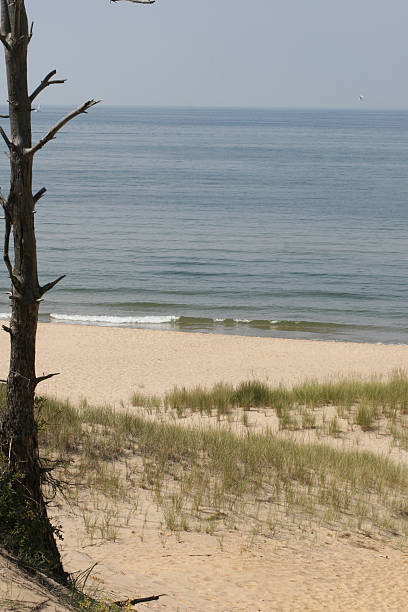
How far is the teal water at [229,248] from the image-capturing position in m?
26.1

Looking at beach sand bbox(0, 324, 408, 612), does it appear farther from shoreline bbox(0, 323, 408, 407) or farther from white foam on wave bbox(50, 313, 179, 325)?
white foam on wave bbox(50, 313, 179, 325)

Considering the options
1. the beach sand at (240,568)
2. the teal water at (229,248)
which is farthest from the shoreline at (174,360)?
the beach sand at (240,568)

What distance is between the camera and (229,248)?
36344mm

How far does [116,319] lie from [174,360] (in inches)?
250

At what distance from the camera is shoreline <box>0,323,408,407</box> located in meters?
16.8

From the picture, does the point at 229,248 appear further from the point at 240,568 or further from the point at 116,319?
the point at 240,568

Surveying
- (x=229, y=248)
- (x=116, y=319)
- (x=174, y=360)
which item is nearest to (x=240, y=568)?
(x=174, y=360)

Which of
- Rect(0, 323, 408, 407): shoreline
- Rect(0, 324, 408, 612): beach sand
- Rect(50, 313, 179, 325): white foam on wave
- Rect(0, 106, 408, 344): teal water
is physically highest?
Rect(0, 106, 408, 344): teal water

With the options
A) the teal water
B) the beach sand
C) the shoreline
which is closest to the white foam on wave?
the teal water

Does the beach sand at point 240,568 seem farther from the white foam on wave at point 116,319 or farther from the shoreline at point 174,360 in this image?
the white foam on wave at point 116,319

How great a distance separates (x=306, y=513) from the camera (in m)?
7.69

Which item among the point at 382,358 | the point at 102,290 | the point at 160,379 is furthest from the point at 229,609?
the point at 102,290

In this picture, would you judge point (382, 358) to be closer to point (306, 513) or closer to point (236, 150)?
point (306, 513)

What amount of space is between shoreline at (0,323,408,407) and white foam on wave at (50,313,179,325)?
121cm
